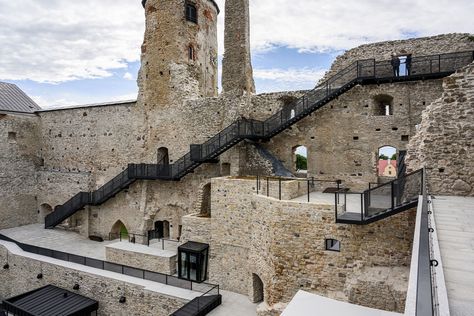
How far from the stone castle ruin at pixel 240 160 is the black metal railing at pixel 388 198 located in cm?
8

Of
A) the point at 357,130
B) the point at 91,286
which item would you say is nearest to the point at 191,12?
the point at 357,130

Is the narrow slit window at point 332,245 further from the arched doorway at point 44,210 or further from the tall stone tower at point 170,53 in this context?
the arched doorway at point 44,210

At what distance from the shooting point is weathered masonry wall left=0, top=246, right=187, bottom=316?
41.3 ft

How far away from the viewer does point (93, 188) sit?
22062mm

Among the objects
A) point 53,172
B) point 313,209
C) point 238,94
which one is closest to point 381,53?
point 238,94

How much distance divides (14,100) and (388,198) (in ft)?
88.6

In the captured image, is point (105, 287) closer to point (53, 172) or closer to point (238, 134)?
point (238, 134)

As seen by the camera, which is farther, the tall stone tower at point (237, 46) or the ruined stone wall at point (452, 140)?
the tall stone tower at point (237, 46)

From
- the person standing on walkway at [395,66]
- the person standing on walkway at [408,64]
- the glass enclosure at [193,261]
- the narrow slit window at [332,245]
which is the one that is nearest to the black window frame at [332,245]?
the narrow slit window at [332,245]

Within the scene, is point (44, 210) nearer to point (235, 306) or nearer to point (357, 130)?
point (235, 306)

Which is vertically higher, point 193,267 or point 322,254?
point 322,254

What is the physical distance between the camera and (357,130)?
15102mm

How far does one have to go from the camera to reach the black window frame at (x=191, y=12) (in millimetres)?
20248

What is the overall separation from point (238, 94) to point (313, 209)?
9649 mm
